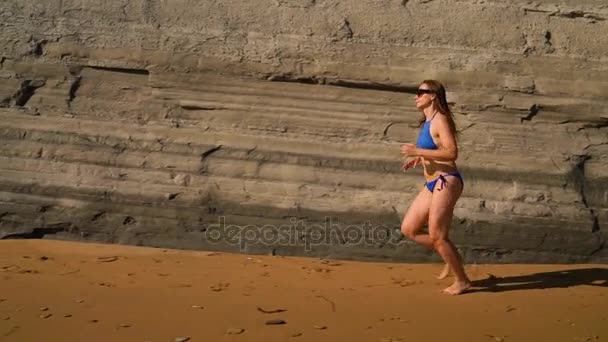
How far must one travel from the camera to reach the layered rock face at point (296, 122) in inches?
191

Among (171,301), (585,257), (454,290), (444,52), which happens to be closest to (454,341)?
(454,290)

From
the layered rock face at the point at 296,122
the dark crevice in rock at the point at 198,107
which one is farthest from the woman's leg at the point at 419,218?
the dark crevice in rock at the point at 198,107

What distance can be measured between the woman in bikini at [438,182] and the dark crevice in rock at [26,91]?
10.5 feet

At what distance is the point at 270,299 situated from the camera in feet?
11.2

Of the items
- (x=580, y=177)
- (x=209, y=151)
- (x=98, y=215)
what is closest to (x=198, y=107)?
(x=209, y=151)

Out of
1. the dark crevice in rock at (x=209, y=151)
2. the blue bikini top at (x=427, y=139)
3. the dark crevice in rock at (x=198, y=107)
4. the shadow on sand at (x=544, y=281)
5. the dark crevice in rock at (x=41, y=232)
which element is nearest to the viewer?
the blue bikini top at (x=427, y=139)

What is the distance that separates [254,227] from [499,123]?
84.6 inches

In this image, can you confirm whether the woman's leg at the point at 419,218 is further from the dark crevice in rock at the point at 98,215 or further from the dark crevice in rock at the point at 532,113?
the dark crevice in rock at the point at 98,215

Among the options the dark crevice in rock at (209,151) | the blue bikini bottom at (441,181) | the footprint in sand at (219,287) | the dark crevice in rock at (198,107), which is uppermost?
the dark crevice in rock at (198,107)

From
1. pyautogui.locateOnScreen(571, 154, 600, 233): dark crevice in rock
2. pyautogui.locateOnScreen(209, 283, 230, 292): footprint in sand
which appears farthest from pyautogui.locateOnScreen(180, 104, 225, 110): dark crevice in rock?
pyautogui.locateOnScreen(571, 154, 600, 233): dark crevice in rock

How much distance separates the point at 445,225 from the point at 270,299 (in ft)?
3.63

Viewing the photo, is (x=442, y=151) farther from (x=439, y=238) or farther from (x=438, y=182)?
(x=439, y=238)

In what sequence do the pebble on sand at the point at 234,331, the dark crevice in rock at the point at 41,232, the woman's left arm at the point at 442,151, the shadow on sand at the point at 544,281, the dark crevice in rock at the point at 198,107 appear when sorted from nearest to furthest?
the pebble on sand at the point at 234,331 < the woman's left arm at the point at 442,151 < the shadow on sand at the point at 544,281 < the dark crevice in rock at the point at 41,232 < the dark crevice in rock at the point at 198,107

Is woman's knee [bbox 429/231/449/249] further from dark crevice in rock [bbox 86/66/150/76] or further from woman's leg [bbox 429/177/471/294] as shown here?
dark crevice in rock [bbox 86/66/150/76]
